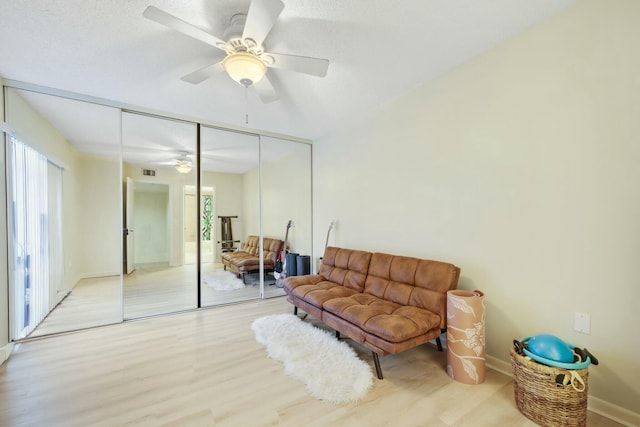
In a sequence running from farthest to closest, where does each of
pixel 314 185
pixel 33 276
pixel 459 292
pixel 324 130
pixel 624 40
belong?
pixel 314 185
pixel 324 130
pixel 33 276
pixel 459 292
pixel 624 40

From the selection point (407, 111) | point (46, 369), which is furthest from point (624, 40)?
point (46, 369)

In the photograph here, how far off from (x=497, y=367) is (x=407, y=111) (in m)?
2.63

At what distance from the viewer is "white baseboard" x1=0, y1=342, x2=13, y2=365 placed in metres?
2.31

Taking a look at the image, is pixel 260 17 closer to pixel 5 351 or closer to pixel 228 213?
pixel 228 213

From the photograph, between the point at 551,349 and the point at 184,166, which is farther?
the point at 184,166

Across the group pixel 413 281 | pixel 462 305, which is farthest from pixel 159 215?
pixel 462 305

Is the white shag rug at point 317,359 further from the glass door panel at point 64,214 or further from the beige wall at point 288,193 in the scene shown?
→ the glass door panel at point 64,214

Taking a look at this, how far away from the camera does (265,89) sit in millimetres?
2408

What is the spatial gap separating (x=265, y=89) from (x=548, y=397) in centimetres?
300

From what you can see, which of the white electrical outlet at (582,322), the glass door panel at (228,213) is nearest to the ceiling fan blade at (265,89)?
the glass door panel at (228,213)

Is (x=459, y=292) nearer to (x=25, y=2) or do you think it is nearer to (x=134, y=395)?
(x=134, y=395)

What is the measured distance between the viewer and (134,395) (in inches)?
75.4

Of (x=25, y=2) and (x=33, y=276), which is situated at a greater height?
(x=25, y=2)

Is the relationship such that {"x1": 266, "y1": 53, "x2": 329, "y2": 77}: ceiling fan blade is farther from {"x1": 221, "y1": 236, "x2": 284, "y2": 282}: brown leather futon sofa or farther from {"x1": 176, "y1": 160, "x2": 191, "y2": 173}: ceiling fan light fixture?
{"x1": 221, "y1": 236, "x2": 284, "y2": 282}: brown leather futon sofa
